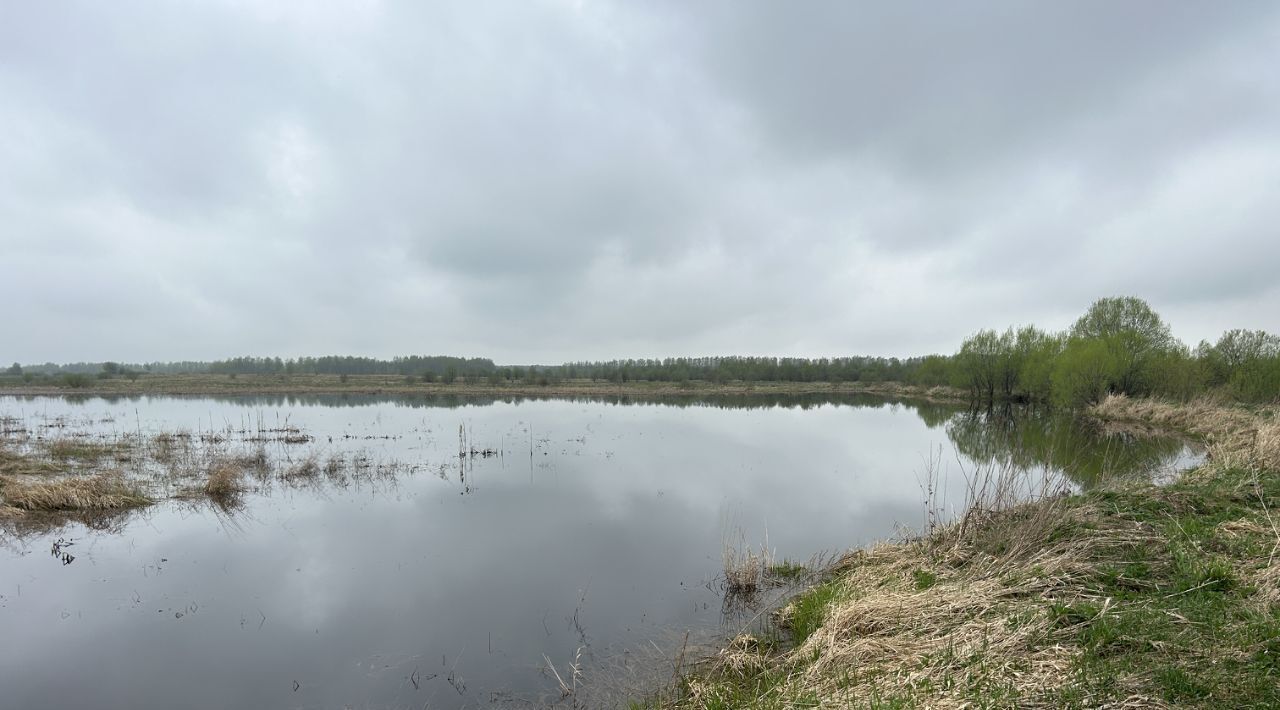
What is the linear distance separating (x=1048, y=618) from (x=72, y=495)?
1702 cm

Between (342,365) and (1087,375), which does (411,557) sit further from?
(342,365)

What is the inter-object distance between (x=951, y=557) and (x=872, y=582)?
106cm

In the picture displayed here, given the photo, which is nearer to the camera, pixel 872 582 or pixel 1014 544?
pixel 1014 544

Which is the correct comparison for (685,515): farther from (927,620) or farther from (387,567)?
(927,620)

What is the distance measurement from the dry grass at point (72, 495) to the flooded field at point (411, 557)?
373 mm

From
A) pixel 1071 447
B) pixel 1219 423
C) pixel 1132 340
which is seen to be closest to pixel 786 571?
pixel 1071 447

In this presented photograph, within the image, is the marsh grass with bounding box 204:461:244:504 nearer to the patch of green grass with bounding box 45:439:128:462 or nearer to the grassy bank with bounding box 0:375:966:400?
the patch of green grass with bounding box 45:439:128:462

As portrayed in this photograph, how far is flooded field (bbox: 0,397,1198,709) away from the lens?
5.71m

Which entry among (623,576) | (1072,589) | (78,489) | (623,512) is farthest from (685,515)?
(78,489)

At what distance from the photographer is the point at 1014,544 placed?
247 inches

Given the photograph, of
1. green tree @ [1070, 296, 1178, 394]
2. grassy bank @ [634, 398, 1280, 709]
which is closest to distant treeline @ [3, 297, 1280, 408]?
green tree @ [1070, 296, 1178, 394]

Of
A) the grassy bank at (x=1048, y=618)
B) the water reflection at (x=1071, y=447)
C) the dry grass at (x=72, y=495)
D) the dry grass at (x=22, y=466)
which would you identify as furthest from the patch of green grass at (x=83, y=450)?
the water reflection at (x=1071, y=447)

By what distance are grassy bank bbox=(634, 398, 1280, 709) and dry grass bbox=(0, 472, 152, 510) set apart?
13269 mm

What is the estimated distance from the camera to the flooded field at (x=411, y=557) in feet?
18.7
